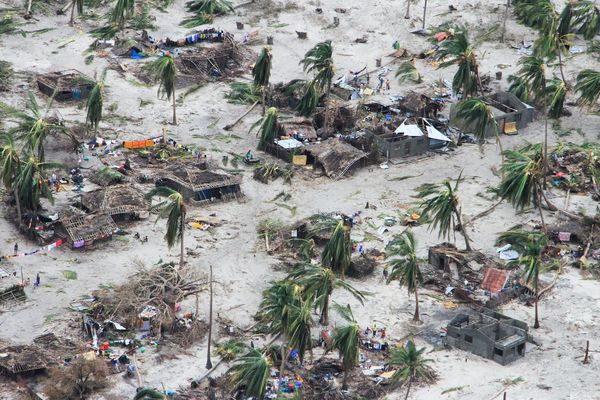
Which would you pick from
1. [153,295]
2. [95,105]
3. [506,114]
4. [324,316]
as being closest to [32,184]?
[153,295]

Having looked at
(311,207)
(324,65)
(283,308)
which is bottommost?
(311,207)

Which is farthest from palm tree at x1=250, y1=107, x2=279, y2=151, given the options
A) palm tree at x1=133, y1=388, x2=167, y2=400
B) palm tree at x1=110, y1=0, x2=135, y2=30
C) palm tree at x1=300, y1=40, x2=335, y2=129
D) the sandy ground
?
palm tree at x1=133, y1=388, x2=167, y2=400

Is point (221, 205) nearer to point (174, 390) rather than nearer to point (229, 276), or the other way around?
point (229, 276)

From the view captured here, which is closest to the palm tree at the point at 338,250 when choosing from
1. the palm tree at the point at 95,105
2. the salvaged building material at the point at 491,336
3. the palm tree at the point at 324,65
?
the salvaged building material at the point at 491,336

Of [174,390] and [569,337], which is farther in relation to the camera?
[569,337]

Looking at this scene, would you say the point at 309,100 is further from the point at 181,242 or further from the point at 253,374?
A: the point at 253,374

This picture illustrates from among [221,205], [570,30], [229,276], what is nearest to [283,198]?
[221,205]
